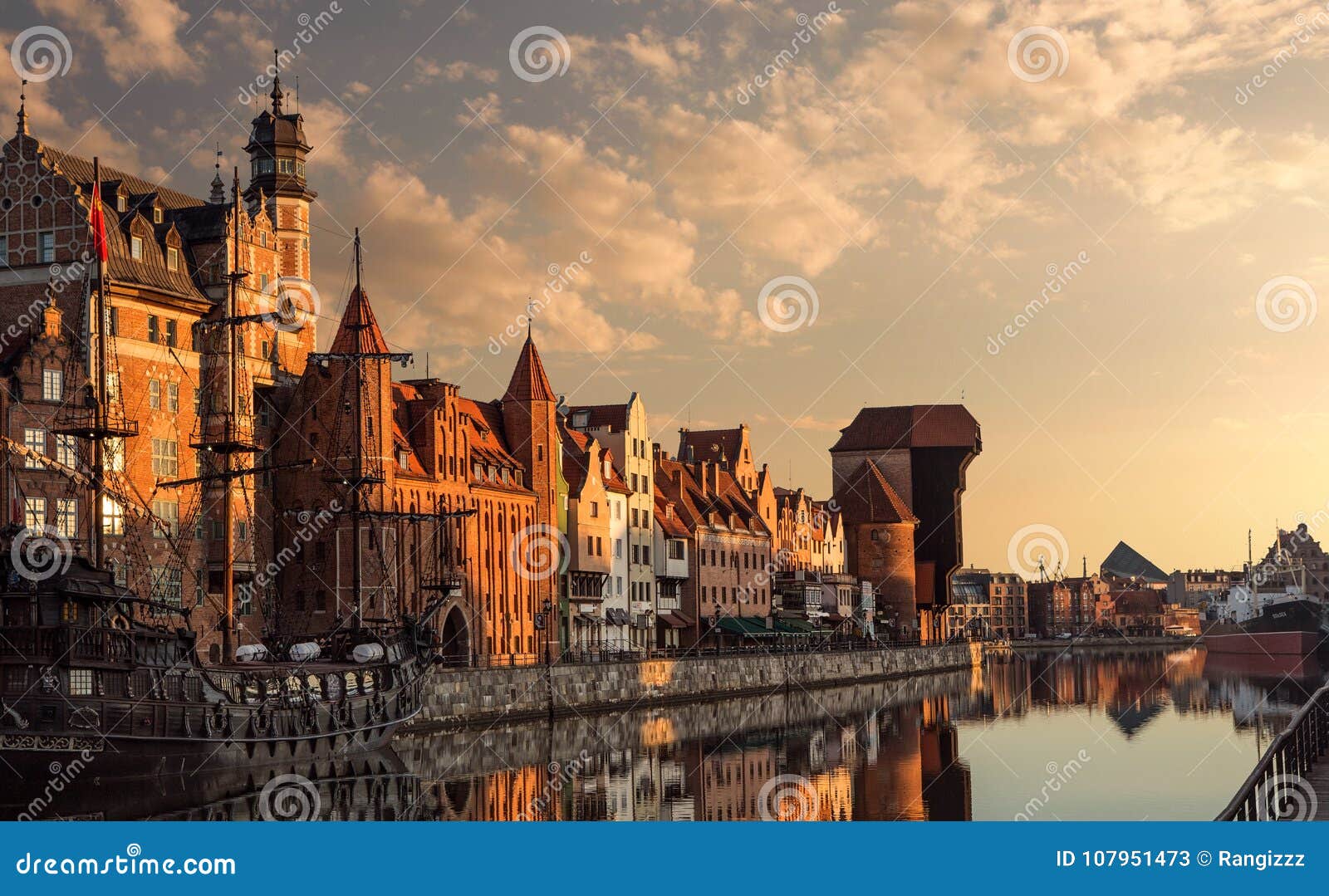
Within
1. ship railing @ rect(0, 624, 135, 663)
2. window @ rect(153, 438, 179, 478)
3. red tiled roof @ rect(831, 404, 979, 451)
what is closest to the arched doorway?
window @ rect(153, 438, 179, 478)

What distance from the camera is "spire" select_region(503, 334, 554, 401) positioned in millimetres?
86312

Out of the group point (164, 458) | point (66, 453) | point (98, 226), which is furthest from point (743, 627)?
point (98, 226)

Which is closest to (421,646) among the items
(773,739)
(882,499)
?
(773,739)

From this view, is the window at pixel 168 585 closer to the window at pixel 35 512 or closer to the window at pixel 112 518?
the window at pixel 112 518

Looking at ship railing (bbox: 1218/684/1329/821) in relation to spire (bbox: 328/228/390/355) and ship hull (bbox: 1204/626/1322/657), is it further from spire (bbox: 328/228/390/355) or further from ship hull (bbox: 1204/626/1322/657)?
ship hull (bbox: 1204/626/1322/657)

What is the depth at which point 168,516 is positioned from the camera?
6494 centimetres

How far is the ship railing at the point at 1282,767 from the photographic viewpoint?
85.9 feet

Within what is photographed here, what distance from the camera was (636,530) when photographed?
99000mm

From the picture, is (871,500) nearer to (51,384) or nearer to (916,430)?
(916,430)

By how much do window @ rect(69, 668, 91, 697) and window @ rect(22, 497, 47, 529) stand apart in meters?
13.1

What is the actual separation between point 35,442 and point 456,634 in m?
23.8

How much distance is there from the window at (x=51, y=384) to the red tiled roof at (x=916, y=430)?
10306cm

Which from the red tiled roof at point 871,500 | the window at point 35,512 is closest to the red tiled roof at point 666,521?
the red tiled roof at point 871,500

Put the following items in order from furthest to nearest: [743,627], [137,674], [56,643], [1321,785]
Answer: [743,627]
[137,674]
[56,643]
[1321,785]
